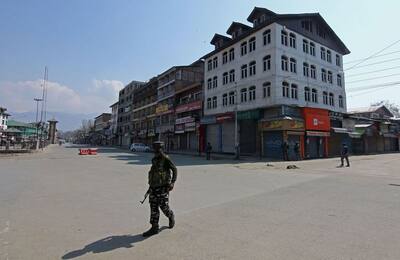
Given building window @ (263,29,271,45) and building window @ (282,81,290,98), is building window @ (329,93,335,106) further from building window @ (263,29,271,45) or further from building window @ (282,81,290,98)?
building window @ (263,29,271,45)

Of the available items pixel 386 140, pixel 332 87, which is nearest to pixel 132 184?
pixel 332 87

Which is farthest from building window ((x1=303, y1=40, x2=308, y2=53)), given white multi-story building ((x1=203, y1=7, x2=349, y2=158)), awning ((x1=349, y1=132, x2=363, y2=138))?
awning ((x1=349, y1=132, x2=363, y2=138))

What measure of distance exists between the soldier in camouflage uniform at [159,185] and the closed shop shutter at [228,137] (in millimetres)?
29499

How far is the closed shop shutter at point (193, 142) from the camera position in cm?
4282

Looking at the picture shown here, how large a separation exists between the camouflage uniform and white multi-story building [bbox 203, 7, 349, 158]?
75.9 ft

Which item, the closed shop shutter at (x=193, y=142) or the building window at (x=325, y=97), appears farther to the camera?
the closed shop shutter at (x=193, y=142)

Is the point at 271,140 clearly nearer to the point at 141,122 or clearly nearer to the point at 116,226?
the point at 116,226

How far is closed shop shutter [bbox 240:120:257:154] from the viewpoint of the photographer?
31575 mm

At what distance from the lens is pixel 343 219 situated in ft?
20.3

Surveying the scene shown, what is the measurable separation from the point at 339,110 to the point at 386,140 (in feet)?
53.5

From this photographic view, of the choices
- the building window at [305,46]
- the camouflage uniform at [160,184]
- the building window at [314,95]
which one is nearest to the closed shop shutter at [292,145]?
the building window at [314,95]

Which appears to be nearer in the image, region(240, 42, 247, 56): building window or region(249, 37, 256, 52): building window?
region(249, 37, 256, 52): building window

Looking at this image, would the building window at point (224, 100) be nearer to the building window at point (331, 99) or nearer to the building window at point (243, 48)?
the building window at point (243, 48)

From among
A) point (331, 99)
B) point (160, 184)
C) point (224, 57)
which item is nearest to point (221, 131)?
point (224, 57)
